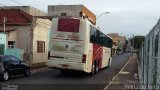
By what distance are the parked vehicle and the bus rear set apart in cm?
170

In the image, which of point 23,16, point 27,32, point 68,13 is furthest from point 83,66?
point 68,13

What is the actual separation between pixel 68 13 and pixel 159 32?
6568 centimetres

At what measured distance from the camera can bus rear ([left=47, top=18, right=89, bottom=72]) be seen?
2370 centimetres

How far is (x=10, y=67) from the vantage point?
22000 mm

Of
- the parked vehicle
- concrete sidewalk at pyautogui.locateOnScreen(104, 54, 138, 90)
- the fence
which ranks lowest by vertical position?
concrete sidewalk at pyautogui.locateOnScreen(104, 54, 138, 90)

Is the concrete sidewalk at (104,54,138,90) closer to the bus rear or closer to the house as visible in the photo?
→ the bus rear

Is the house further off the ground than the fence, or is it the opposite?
the house

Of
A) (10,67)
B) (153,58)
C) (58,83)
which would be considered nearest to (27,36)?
(10,67)

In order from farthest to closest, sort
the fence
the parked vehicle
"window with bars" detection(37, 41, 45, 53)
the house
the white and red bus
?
"window with bars" detection(37, 41, 45, 53) < the house < the white and red bus < the parked vehicle < the fence

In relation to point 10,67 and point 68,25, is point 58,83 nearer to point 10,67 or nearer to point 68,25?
point 10,67

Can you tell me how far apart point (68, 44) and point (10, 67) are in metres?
3.88

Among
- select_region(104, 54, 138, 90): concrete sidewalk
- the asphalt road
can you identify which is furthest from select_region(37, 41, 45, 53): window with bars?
select_region(104, 54, 138, 90): concrete sidewalk

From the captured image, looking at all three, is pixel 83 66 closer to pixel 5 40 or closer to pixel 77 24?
pixel 77 24

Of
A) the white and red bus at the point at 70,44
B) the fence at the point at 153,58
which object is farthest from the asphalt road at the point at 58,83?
the fence at the point at 153,58
